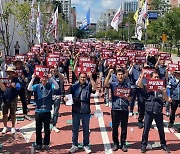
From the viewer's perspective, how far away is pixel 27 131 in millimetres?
10539

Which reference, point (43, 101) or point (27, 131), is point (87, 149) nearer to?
point (43, 101)

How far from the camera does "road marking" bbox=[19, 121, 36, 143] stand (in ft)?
32.6

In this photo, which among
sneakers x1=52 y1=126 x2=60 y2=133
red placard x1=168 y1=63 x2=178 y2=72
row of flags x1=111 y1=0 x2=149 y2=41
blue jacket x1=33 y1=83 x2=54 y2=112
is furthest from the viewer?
row of flags x1=111 y1=0 x2=149 y2=41

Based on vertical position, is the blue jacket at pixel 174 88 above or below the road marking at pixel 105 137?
above

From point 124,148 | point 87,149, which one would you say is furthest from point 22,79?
point 124,148

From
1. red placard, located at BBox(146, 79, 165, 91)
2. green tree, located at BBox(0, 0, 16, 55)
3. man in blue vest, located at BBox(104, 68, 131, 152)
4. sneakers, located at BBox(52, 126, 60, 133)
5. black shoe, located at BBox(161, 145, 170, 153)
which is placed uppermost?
green tree, located at BBox(0, 0, 16, 55)

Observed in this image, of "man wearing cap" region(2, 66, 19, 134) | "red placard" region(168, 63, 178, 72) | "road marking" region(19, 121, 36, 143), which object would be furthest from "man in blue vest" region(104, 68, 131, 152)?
"man wearing cap" region(2, 66, 19, 134)

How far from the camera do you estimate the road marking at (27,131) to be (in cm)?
993

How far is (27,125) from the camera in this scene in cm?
1128

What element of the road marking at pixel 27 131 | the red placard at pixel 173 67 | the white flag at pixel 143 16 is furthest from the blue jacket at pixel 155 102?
the white flag at pixel 143 16

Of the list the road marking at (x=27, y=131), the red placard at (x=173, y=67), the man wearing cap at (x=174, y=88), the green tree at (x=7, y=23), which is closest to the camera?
the road marking at (x=27, y=131)

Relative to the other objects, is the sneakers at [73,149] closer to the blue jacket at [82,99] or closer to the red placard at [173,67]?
the blue jacket at [82,99]

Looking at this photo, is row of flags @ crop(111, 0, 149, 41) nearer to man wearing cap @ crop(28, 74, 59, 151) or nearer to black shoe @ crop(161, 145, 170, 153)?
black shoe @ crop(161, 145, 170, 153)

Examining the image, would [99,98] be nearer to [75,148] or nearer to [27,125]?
[27,125]
